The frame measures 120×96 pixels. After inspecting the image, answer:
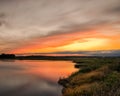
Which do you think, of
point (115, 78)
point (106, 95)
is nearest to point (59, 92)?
point (115, 78)

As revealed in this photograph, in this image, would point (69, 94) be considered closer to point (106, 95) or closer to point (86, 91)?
point (86, 91)

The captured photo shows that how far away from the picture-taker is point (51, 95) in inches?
1240

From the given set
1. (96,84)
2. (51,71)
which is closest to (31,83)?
(96,84)

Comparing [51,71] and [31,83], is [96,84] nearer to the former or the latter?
[31,83]

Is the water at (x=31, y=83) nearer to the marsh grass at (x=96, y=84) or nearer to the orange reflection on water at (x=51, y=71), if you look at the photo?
the orange reflection on water at (x=51, y=71)

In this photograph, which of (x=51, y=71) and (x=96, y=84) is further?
(x=51, y=71)

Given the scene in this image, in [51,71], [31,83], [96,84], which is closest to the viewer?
[96,84]

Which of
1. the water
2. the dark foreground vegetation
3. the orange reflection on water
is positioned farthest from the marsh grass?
the orange reflection on water

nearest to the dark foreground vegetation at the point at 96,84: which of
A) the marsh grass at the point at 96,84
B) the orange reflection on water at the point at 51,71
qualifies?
the marsh grass at the point at 96,84

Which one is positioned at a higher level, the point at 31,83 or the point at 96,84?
the point at 96,84

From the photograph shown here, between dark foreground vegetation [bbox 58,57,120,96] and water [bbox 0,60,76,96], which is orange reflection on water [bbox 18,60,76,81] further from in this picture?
dark foreground vegetation [bbox 58,57,120,96]

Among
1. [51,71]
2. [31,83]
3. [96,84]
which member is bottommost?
[51,71]

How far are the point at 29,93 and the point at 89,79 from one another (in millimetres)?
9584

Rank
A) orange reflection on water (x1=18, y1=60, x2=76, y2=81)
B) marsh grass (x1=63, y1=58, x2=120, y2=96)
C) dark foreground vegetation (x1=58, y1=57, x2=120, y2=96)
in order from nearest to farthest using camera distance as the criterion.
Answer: marsh grass (x1=63, y1=58, x2=120, y2=96) → dark foreground vegetation (x1=58, y1=57, x2=120, y2=96) → orange reflection on water (x1=18, y1=60, x2=76, y2=81)
